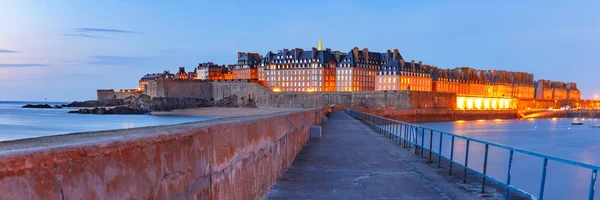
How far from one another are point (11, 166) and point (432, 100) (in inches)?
2961

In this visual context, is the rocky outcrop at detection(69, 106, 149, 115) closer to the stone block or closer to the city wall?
the stone block

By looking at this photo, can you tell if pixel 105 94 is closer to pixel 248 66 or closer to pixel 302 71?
pixel 248 66

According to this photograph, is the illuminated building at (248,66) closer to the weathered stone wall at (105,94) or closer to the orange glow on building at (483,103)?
the weathered stone wall at (105,94)

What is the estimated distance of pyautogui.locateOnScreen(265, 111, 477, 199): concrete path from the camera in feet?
19.4

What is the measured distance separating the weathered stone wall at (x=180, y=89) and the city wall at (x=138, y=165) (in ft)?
256

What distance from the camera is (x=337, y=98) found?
72.4 metres

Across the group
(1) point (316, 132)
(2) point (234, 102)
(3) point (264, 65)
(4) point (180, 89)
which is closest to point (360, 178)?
(1) point (316, 132)

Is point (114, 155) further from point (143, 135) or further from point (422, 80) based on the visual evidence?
point (422, 80)

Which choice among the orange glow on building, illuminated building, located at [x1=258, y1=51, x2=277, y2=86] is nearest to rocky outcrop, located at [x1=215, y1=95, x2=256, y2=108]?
illuminated building, located at [x1=258, y1=51, x2=277, y2=86]

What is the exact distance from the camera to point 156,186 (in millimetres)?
2299

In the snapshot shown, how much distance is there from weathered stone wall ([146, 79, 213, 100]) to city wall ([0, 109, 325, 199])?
78.0m

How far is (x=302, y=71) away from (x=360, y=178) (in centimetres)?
8259

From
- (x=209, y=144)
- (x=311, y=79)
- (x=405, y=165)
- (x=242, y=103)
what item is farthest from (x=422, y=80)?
(x=209, y=144)

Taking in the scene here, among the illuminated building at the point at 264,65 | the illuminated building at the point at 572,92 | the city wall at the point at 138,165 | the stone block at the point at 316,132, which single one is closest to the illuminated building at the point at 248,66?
the illuminated building at the point at 264,65
